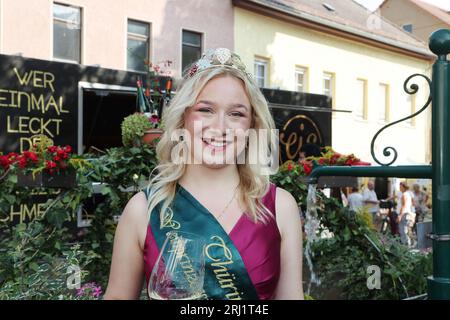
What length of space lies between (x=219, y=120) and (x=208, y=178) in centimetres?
15

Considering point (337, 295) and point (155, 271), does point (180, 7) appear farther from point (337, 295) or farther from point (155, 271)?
point (155, 271)

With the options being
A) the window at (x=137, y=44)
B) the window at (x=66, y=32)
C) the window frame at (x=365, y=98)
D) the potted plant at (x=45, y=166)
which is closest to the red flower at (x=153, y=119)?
the potted plant at (x=45, y=166)

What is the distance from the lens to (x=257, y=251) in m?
1.38

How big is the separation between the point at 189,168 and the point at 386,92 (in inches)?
851

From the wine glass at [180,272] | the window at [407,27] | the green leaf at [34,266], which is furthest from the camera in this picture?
the window at [407,27]

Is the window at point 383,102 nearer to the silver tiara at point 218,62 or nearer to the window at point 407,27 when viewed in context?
the window at point 407,27

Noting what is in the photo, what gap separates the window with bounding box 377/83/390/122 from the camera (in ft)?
71.4

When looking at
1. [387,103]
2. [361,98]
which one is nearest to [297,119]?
[361,98]

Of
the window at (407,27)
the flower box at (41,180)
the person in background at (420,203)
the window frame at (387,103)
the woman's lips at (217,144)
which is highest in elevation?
the window at (407,27)

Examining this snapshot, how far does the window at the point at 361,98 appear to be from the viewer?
20.8 m

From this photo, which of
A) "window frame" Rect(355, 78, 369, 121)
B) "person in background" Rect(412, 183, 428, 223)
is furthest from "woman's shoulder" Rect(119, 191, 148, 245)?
"window frame" Rect(355, 78, 369, 121)

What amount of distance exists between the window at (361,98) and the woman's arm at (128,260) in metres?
19.8

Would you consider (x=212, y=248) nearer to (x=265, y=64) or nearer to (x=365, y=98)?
(x=265, y=64)
